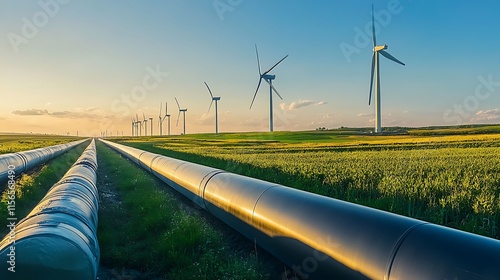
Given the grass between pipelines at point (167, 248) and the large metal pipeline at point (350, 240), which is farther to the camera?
the grass between pipelines at point (167, 248)

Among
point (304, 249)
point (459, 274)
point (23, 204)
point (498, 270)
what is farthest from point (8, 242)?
point (23, 204)

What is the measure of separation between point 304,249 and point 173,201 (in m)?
7.89

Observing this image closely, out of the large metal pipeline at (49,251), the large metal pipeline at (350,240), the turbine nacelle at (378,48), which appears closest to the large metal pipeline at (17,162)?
the large metal pipeline at (49,251)

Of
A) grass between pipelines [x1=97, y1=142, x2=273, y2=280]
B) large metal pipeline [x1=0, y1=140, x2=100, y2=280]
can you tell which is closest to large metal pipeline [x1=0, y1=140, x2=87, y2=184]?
grass between pipelines [x1=97, y1=142, x2=273, y2=280]

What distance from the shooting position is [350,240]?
419cm

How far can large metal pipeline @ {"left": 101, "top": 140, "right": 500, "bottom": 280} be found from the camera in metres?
3.24

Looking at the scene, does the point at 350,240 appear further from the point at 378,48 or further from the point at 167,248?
the point at 378,48

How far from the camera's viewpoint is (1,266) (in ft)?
12.9

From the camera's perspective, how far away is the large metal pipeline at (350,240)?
3.24 meters

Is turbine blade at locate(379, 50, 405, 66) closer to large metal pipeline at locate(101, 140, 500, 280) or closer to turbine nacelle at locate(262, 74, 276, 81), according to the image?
turbine nacelle at locate(262, 74, 276, 81)

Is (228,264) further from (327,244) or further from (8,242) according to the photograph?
(8,242)

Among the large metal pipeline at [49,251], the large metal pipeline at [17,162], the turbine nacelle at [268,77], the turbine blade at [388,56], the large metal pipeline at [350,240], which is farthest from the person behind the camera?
the turbine nacelle at [268,77]

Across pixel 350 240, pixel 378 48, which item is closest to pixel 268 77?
pixel 378 48

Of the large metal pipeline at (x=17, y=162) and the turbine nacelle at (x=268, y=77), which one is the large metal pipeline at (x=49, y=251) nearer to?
the large metal pipeline at (x=17, y=162)
